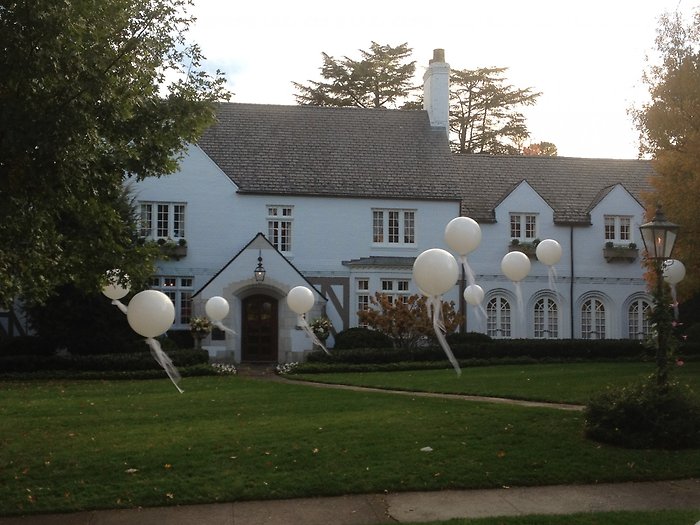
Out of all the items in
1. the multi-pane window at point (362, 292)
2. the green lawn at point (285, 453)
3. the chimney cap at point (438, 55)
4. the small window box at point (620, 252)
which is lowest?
the green lawn at point (285, 453)

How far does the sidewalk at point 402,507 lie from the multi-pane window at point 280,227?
22.5 m

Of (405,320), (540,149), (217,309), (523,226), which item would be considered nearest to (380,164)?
(523,226)

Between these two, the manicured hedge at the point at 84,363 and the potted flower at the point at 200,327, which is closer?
the manicured hedge at the point at 84,363

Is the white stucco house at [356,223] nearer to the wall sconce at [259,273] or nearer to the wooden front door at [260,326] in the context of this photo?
the wooden front door at [260,326]

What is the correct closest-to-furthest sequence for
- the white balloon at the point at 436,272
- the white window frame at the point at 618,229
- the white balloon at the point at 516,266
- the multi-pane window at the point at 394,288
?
the white balloon at the point at 436,272 < the white balloon at the point at 516,266 < the multi-pane window at the point at 394,288 < the white window frame at the point at 618,229

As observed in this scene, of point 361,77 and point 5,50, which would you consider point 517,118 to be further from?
point 5,50

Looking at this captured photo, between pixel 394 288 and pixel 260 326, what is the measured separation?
5456mm

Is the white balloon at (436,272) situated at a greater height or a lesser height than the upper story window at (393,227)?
lesser

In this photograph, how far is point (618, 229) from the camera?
33.7m

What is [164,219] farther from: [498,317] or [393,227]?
[498,317]

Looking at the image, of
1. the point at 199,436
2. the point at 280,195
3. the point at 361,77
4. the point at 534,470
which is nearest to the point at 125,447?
the point at 199,436

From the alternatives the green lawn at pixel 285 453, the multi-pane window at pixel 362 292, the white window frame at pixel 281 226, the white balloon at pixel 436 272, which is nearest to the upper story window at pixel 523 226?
the multi-pane window at pixel 362 292

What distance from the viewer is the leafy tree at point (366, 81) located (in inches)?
2018

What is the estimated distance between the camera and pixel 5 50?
9.27m
